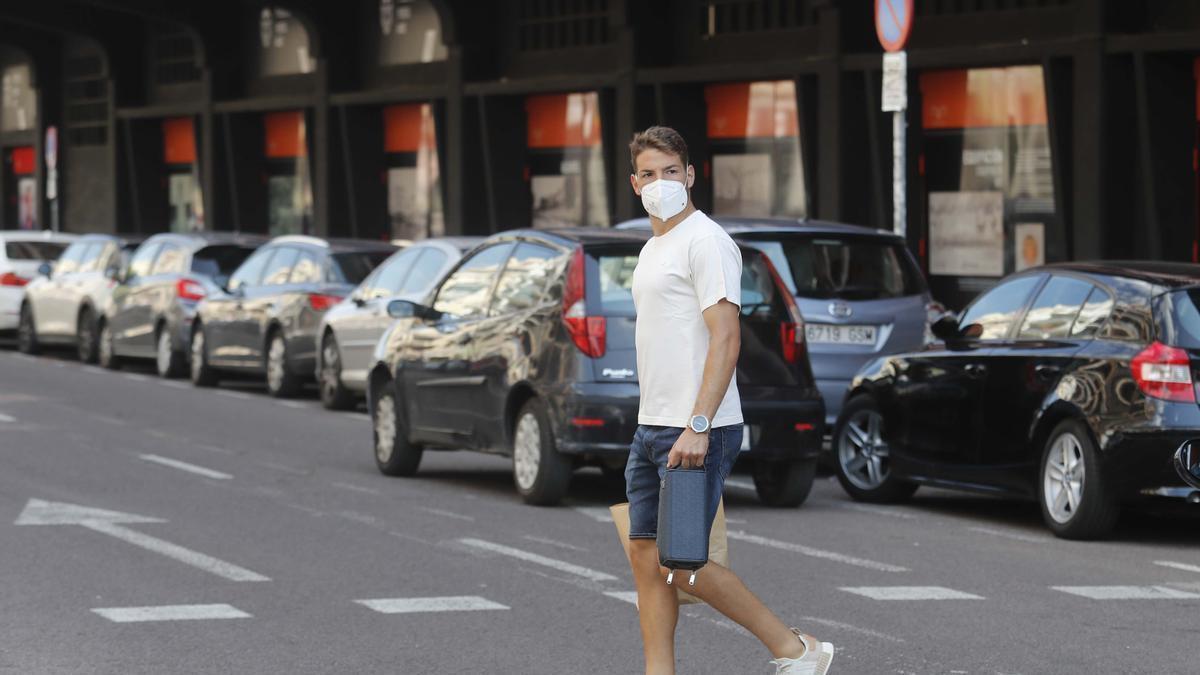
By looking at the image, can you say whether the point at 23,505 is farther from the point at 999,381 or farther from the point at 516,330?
the point at 999,381

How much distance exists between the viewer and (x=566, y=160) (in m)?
31.8

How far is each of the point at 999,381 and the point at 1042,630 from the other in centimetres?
374

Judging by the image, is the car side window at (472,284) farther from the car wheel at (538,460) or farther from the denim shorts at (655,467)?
the denim shorts at (655,467)

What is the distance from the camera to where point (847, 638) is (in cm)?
860

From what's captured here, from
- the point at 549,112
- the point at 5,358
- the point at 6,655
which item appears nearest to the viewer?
the point at 6,655

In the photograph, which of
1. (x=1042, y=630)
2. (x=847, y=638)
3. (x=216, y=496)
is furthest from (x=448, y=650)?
(x=216, y=496)

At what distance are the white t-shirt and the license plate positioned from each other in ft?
27.4

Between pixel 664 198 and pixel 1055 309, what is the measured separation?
234 inches

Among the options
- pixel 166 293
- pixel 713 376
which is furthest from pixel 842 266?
pixel 166 293

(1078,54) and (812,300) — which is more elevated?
(1078,54)

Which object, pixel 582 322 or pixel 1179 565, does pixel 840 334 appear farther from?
pixel 1179 565

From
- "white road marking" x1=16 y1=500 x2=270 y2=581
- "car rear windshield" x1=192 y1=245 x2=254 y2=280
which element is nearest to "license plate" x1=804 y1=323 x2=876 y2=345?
"white road marking" x1=16 y1=500 x2=270 y2=581

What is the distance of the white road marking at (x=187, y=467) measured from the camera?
14648 millimetres

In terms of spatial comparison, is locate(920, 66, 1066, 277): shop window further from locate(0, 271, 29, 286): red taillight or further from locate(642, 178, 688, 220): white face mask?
locate(642, 178, 688, 220): white face mask
